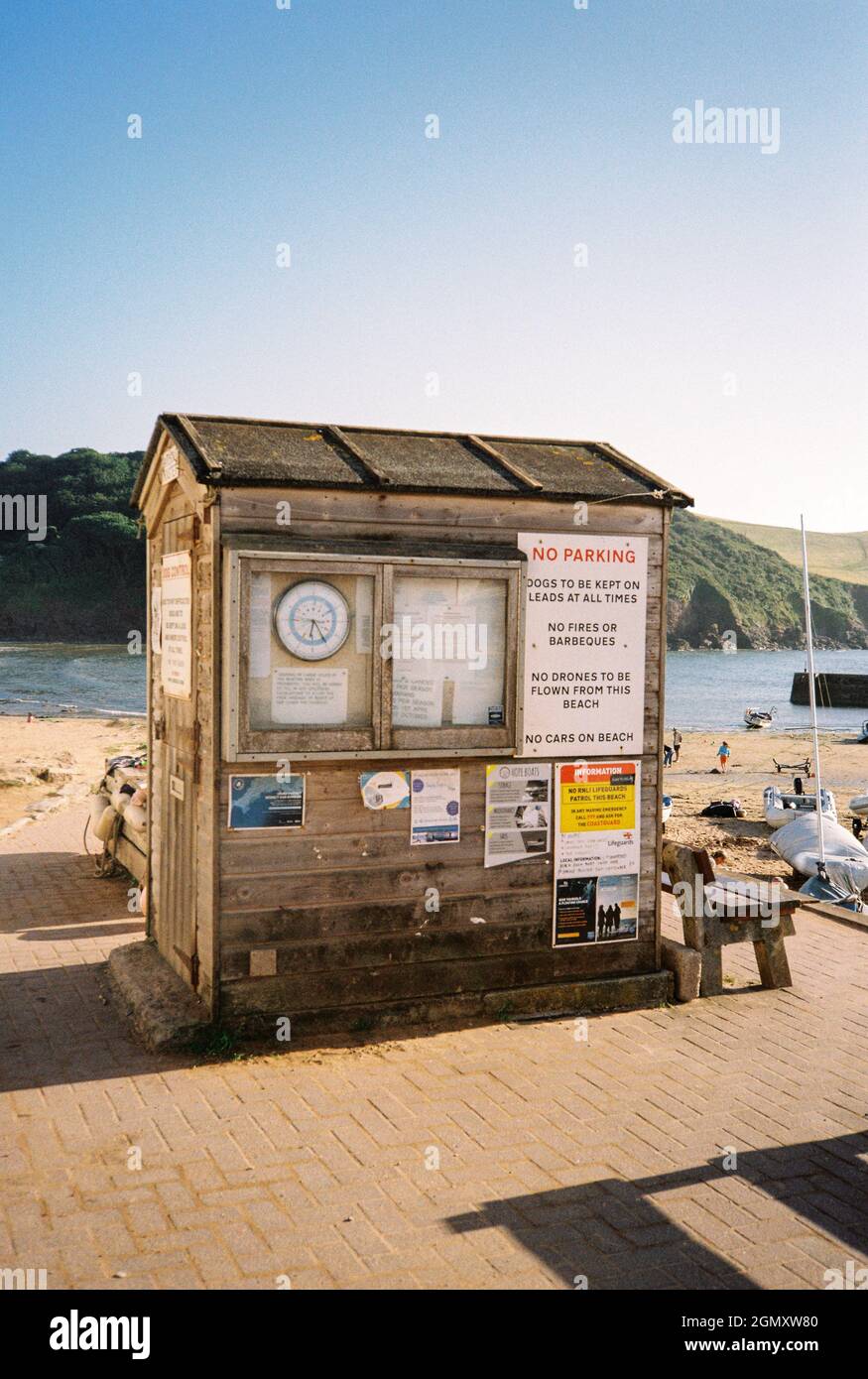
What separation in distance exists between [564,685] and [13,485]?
501ft

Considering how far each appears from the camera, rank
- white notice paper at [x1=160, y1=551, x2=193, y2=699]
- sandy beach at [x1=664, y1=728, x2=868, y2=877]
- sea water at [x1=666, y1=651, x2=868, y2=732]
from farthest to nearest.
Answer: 1. sea water at [x1=666, y1=651, x2=868, y2=732]
2. sandy beach at [x1=664, y1=728, x2=868, y2=877]
3. white notice paper at [x1=160, y1=551, x2=193, y2=699]

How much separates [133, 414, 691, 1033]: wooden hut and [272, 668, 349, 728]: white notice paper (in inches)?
0.5

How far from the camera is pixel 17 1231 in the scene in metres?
4.41

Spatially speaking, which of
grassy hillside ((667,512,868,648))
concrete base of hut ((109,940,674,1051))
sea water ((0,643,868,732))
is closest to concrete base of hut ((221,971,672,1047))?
concrete base of hut ((109,940,674,1051))

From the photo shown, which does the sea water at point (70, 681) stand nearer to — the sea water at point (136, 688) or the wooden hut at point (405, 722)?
the sea water at point (136, 688)

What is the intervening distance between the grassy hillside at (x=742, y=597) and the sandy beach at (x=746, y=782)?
92957 millimetres

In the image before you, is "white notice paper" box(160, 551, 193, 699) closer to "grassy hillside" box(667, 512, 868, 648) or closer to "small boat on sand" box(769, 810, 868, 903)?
"small boat on sand" box(769, 810, 868, 903)

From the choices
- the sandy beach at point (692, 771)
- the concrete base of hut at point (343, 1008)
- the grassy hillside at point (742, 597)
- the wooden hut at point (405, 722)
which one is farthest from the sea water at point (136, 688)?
the wooden hut at point (405, 722)

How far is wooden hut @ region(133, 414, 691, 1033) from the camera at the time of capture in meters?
6.34

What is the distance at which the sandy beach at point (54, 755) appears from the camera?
1694cm

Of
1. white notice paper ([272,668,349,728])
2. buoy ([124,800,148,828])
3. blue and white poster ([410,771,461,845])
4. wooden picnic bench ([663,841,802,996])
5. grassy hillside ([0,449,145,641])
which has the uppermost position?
grassy hillside ([0,449,145,641])

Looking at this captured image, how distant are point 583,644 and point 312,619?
182 cm
